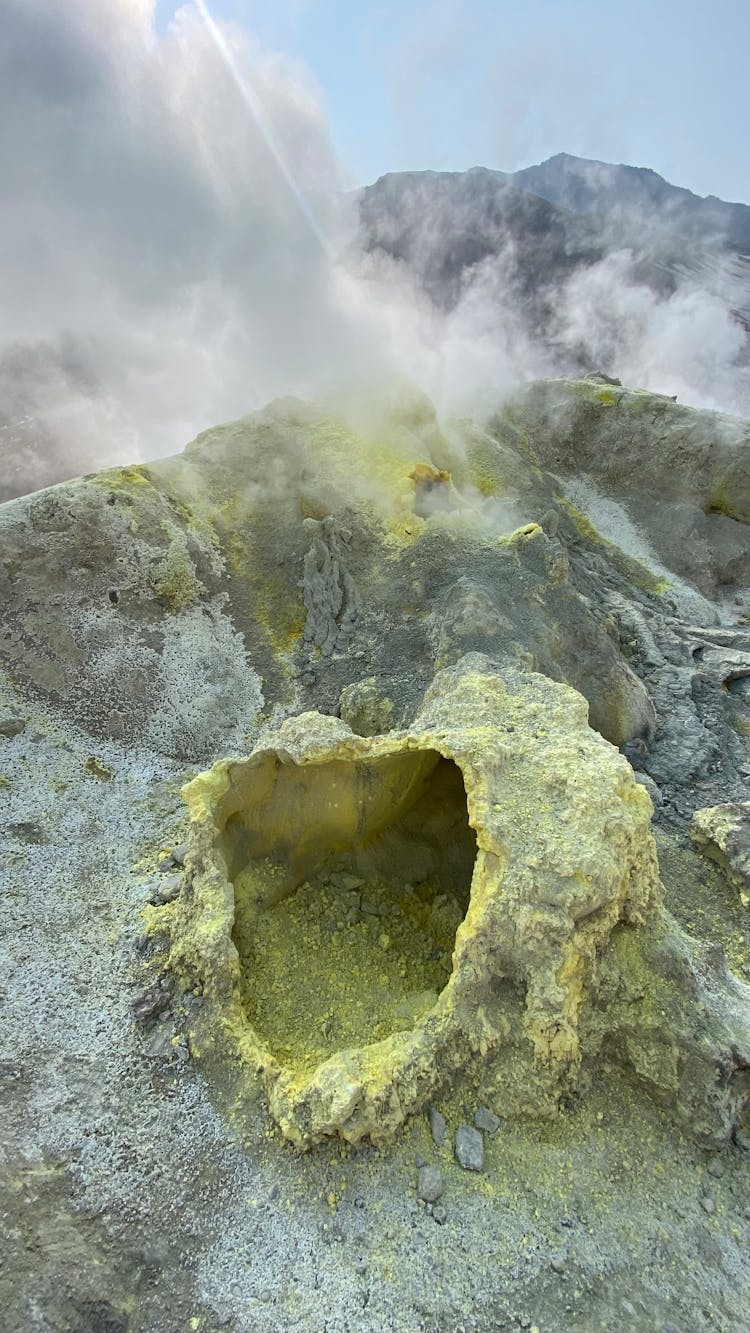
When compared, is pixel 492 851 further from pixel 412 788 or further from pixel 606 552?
pixel 606 552

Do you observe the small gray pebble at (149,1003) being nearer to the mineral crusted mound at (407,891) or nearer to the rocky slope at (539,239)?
the mineral crusted mound at (407,891)

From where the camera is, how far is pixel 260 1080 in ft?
33.8

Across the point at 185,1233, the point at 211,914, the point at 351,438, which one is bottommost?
the point at 185,1233

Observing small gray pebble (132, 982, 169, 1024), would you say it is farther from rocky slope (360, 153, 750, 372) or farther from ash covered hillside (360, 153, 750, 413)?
rocky slope (360, 153, 750, 372)

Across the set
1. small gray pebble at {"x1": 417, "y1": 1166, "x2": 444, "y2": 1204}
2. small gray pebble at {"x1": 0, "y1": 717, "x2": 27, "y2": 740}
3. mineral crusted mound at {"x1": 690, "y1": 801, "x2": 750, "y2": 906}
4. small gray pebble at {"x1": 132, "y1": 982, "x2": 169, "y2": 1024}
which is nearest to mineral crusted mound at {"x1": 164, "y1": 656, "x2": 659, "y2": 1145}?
small gray pebble at {"x1": 132, "y1": 982, "x2": 169, "y2": 1024}

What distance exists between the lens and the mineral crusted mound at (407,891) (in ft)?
33.1

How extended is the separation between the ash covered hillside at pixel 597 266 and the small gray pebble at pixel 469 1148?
64888 mm

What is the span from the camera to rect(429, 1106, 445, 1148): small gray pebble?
9758 mm

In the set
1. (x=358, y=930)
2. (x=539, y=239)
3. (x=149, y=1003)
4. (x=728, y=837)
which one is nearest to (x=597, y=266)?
(x=539, y=239)

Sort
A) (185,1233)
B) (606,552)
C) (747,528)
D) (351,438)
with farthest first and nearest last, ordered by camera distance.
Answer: (747,528) → (606,552) → (351,438) → (185,1233)

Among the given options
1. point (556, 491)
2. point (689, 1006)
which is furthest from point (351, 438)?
point (689, 1006)

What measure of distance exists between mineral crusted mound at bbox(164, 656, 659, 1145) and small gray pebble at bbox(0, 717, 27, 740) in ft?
22.1

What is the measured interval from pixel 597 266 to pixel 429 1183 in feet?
330

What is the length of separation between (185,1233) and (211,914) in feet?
13.9
